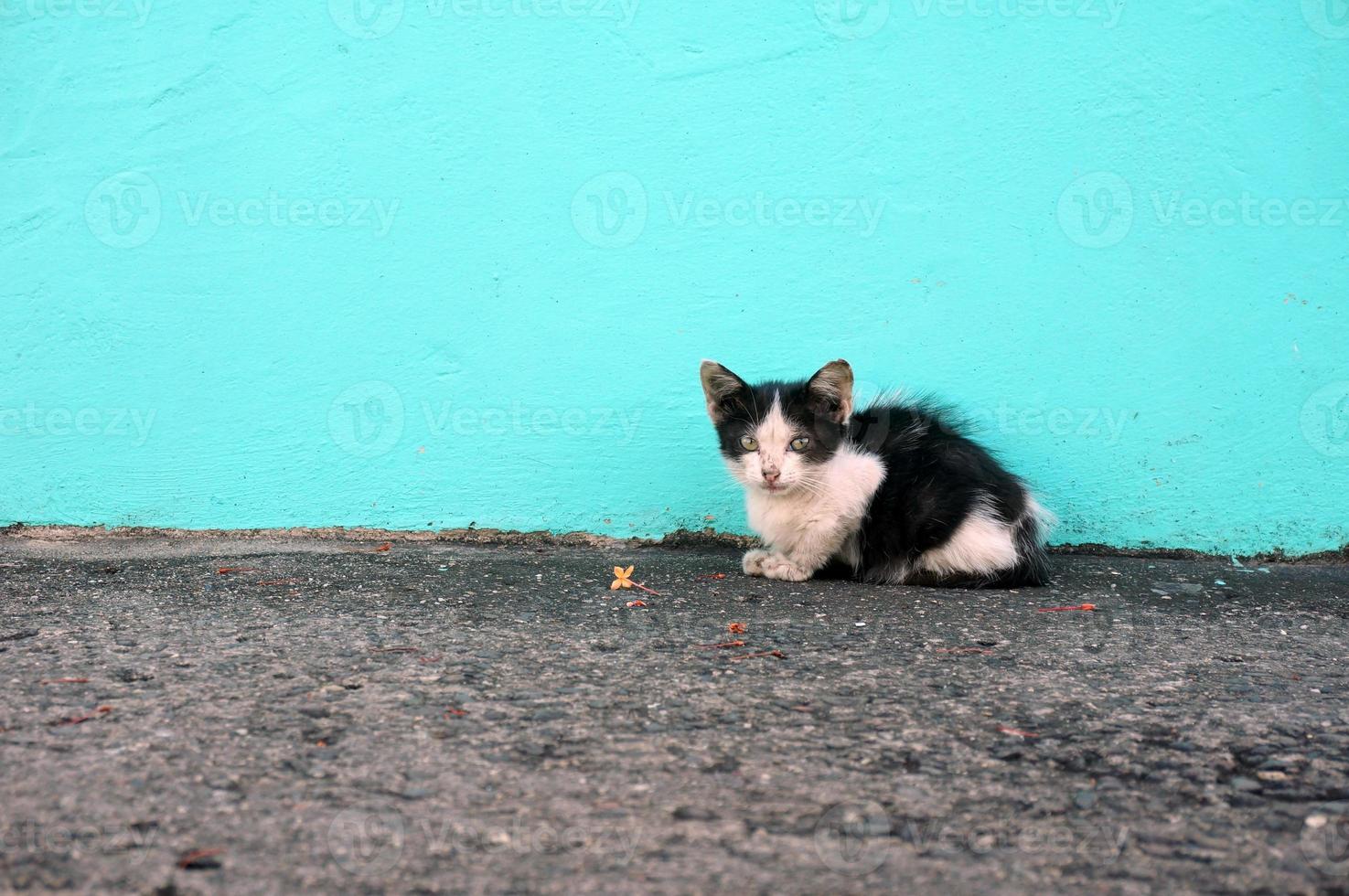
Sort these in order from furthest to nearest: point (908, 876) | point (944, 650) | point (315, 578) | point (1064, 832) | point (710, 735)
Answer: point (315, 578) → point (944, 650) → point (710, 735) → point (1064, 832) → point (908, 876)

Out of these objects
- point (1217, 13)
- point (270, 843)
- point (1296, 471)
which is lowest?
point (270, 843)

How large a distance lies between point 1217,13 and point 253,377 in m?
3.66

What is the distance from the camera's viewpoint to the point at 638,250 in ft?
11.7

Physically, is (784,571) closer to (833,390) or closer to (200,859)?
(833,390)

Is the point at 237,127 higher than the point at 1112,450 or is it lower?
higher

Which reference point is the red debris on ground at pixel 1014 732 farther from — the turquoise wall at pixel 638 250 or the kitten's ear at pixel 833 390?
the turquoise wall at pixel 638 250

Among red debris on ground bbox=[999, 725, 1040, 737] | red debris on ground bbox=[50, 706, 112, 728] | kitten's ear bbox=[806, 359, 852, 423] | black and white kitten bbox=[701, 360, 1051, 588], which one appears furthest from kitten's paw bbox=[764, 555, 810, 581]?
red debris on ground bbox=[50, 706, 112, 728]

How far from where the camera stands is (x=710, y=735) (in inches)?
72.3

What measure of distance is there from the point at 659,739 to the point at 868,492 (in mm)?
1583

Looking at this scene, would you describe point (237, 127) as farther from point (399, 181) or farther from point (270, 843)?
point (270, 843)

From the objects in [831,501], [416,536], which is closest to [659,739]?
[831,501]

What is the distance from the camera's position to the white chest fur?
3.19 m

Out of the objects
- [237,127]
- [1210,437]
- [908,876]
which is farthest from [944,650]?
[237,127]

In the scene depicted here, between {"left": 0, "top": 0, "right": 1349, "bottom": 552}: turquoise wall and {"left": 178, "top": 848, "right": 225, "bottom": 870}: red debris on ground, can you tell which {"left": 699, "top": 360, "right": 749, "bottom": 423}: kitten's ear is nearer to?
{"left": 0, "top": 0, "right": 1349, "bottom": 552}: turquoise wall
